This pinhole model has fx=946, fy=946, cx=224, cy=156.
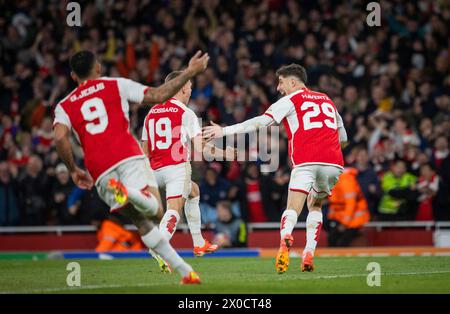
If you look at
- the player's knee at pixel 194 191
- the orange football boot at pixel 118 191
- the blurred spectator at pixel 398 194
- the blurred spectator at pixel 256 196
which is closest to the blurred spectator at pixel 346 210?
the blurred spectator at pixel 398 194

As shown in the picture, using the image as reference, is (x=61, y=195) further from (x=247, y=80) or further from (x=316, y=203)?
(x=316, y=203)

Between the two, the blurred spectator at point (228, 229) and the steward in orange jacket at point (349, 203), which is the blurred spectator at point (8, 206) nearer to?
the blurred spectator at point (228, 229)

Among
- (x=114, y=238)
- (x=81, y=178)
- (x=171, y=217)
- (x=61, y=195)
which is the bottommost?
(x=114, y=238)

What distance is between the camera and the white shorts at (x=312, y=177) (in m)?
11.9

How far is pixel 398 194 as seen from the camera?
1842cm

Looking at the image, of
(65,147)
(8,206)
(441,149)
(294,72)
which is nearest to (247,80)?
Answer: (441,149)

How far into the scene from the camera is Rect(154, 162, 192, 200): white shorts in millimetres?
12938

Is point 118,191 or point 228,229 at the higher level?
Answer: point 118,191

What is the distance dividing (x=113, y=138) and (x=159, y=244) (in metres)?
1.19

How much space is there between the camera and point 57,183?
2044cm

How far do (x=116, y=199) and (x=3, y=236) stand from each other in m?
11.4

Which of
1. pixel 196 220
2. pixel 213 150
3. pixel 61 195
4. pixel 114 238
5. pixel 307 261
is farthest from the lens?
pixel 61 195

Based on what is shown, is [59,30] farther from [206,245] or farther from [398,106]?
[206,245]
